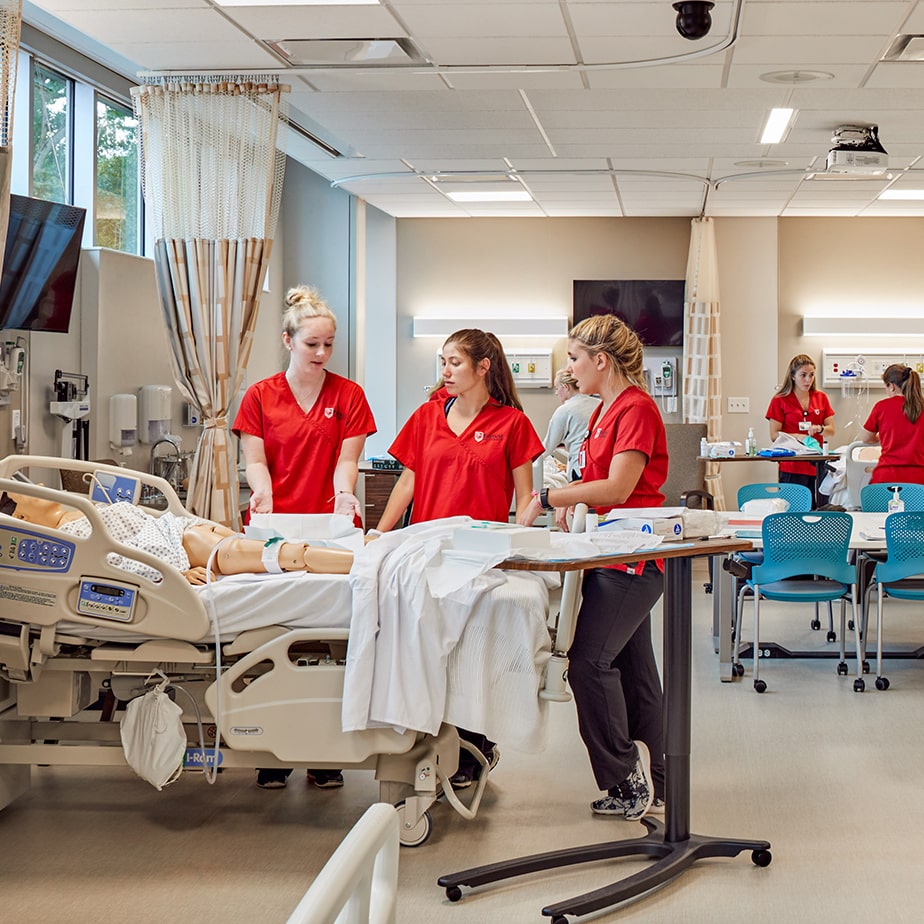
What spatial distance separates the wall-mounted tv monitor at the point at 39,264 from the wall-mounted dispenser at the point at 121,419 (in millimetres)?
902

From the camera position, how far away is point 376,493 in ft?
30.3

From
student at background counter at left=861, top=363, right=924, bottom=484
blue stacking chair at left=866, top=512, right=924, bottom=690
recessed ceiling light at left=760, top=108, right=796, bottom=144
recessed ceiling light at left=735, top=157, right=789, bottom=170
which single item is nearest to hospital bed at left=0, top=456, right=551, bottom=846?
blue stacking chair at left=866, top=512, right=924, bottom=690

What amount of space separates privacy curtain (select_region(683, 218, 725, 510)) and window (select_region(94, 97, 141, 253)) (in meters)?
5.36

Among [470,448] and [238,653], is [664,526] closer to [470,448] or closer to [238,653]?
[470,448]

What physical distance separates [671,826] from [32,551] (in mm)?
1931

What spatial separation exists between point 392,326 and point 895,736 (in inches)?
298

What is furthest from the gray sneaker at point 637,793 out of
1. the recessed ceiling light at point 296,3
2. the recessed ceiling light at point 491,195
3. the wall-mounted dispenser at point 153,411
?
the recessed ceiling light at point 491,195

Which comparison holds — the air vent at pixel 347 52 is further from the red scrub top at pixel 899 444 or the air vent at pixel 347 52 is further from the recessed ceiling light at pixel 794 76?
the red scrub top at pixel 899 444

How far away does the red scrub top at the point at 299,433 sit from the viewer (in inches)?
170

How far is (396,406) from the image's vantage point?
11.6m

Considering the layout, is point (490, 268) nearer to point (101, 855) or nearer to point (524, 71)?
point (524, 71)

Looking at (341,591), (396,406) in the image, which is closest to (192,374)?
(341,591)

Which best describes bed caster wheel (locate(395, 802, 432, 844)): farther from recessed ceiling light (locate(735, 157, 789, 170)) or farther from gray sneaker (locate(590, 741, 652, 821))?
recessed ceiling light (locate(735, 157, 789, 170))

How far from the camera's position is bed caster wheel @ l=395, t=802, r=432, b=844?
3.46 m
